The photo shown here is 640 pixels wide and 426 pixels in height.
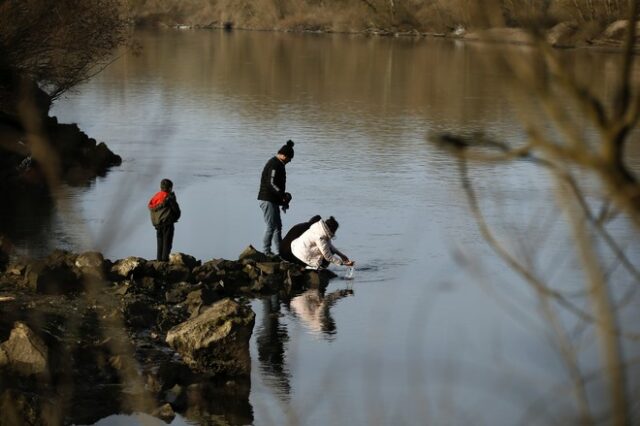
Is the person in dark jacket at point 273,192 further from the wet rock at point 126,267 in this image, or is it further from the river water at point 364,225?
the wet rock at point 126,267

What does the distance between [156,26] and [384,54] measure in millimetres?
31218

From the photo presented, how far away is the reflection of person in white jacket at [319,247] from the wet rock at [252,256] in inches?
19.5

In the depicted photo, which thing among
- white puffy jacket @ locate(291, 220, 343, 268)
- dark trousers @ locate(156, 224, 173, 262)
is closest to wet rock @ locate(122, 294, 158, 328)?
dark trousers @ locate(156, 224, 173, 262)

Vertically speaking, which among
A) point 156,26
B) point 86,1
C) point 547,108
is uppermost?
point 547,108

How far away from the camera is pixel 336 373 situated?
40.6 feet

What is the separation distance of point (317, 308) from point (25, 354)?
4.74 meters

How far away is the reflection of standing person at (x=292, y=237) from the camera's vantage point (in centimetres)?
1652

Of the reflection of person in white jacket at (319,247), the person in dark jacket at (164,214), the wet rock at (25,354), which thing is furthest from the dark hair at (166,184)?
the wet rock at (25,354)

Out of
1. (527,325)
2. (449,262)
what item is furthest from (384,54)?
(527,325)

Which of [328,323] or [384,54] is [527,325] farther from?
[384,54]

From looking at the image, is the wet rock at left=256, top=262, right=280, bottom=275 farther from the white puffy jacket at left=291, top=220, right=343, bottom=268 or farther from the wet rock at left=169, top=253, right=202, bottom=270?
the wet rock at left=169, top=253, right=202, bottom=270

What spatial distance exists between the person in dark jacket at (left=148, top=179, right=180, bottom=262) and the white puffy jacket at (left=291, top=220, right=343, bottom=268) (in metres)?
1.61

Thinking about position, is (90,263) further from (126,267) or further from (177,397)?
(177,397)

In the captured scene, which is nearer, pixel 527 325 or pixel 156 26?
pixel 527 325
